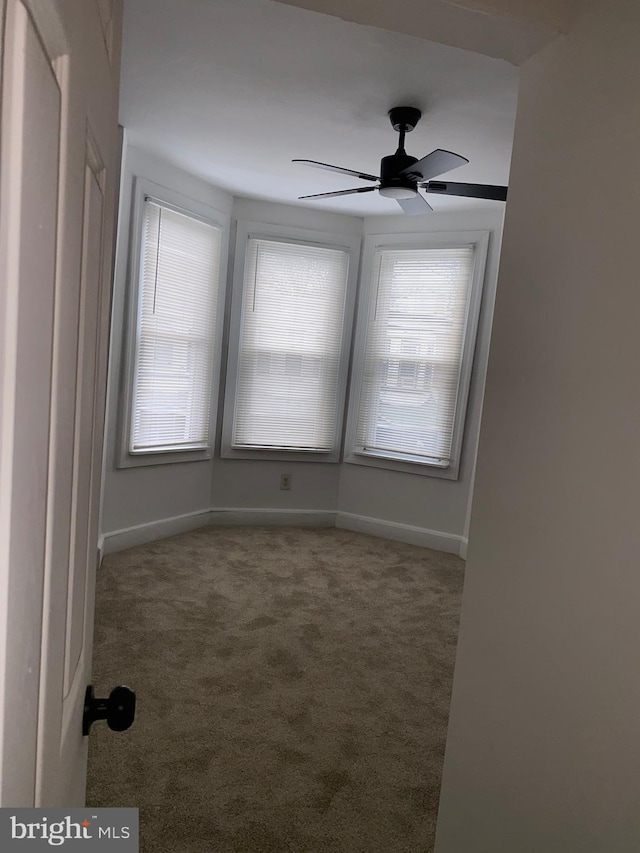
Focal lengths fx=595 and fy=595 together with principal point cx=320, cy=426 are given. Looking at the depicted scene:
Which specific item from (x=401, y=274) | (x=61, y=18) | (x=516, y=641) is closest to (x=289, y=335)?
(x=401, y=274)

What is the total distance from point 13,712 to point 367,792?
191 centimetres

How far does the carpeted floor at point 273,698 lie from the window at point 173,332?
2.73ft

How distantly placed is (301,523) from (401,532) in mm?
841

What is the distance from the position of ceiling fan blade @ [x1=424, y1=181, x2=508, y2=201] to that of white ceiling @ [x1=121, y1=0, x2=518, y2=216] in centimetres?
33

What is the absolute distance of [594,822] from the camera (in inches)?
42.5

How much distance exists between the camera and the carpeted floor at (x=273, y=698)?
1836 millimetres

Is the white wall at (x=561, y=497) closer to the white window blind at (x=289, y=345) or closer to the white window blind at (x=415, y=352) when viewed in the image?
the white window blind at (x=415, y=352)

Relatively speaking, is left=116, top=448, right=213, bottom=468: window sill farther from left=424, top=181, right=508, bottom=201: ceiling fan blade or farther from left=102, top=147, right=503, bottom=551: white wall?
left=424, top=181, right=508, bottom=201: ceiling fan blade

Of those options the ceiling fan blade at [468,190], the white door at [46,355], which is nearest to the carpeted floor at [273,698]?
the white door at [46,355]

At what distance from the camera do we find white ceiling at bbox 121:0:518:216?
224 cm

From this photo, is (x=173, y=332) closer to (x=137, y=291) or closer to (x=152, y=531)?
(x=137, y=291)

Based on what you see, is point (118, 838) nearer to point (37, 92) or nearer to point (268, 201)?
point (37, 92)

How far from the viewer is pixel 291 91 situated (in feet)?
8.97

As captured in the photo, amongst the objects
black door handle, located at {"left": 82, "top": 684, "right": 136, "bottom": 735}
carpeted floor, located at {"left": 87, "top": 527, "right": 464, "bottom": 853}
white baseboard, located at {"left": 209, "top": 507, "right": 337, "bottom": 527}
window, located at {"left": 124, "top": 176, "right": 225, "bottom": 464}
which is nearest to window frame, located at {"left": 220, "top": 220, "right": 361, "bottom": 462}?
window, located at {"left": 124, "top": 176, "right": 225, "bottom": 464}
